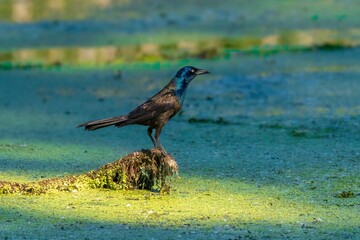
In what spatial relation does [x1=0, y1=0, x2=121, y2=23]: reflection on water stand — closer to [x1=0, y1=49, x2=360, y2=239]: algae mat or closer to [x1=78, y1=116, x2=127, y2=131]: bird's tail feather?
[x1=0, y1=49, x2=360, y2=239]: algae mat

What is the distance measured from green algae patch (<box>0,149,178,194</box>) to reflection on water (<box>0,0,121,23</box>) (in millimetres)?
7878

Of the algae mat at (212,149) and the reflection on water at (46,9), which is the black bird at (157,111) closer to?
the algae mat at (212,149)

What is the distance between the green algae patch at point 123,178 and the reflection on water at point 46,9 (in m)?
7.88

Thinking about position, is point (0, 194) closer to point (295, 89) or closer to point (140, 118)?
point (140, 118)

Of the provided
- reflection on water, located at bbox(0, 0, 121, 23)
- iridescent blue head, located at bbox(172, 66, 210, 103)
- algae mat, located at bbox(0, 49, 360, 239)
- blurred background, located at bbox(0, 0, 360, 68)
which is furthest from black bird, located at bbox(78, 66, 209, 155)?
reflection on water, located at bbox(0, 0, 121, 23)

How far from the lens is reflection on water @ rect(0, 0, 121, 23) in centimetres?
1275

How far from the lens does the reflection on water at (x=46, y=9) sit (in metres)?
12.8

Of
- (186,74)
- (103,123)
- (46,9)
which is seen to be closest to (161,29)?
(46,9)

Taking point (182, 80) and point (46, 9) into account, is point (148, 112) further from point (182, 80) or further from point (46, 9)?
point (46, 9)

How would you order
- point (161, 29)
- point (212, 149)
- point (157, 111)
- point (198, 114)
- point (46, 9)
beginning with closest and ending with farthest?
point (157, 111), point (212, 149), point (198, 114), point (161, 29), point (46, 9)

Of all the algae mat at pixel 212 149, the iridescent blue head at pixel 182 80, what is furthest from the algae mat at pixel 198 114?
the iridescent blue head at pixel 182 80

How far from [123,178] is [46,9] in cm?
930

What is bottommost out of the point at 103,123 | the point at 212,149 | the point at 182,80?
the point at 212,149

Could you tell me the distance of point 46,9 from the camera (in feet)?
44.9
